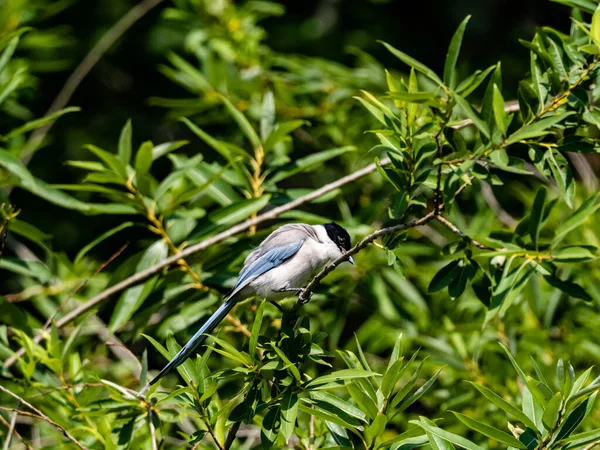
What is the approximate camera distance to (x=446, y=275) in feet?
9.47

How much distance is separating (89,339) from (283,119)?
1760 millimetres

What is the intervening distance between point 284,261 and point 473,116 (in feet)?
3.34

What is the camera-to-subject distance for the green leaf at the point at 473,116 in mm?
2567

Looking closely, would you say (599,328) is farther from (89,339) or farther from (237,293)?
(89,339)

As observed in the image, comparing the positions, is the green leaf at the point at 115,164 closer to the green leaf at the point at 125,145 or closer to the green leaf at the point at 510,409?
the green leaf at the point at 125,145

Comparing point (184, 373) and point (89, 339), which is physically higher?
point (184, 373)

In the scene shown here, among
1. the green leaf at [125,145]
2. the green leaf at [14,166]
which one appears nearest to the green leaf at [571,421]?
the green leaf at [125,145]

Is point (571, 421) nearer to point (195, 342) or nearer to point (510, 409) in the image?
point (510, 409)

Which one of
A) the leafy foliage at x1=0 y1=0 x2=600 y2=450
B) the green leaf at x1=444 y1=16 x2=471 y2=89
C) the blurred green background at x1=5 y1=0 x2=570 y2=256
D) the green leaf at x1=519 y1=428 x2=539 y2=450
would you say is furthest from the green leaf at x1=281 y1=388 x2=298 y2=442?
the blurred green background at x1=5 y1=0 x2=570 y2=256

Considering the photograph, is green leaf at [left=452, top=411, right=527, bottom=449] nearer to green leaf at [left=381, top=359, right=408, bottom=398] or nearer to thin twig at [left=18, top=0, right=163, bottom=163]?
green leaf at [left=381, top=359, right=408, bottom=398]

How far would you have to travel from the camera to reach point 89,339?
471 centimetres

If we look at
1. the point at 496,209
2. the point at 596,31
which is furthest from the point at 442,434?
the point at 496,209

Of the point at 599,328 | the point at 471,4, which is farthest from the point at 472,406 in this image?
the point at 471,4

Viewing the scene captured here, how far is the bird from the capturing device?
3092 millimetres
